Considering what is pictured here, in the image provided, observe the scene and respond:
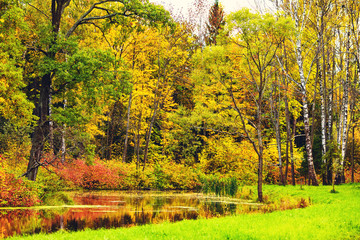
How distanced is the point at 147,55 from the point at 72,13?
314 inches

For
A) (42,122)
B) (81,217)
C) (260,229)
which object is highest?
(42,122)

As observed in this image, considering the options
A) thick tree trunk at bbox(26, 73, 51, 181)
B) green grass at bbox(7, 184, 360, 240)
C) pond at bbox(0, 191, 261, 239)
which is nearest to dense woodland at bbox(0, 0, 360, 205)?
thick tree trunk at bbox(26, 73, 51, 181)

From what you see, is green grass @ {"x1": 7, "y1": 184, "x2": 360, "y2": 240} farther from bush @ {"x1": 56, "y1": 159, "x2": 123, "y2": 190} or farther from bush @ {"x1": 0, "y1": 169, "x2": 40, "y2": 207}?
bush @ {"x1": 56, "y1": 159, "x2": 123, "y2": 190}

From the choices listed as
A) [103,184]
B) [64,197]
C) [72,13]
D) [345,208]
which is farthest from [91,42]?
[345,208]

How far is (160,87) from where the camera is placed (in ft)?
115

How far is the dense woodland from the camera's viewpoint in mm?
16188

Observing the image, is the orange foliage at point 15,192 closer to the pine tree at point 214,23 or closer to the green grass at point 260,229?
the green grass at point 260,229

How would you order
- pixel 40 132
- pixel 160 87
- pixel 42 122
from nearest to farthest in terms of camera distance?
pixel 42 122 < pixel 40 132 < pixel 160 87

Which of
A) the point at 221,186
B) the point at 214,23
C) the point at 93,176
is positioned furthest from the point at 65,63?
the point at 214,23

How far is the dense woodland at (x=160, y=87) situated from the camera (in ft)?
53.1

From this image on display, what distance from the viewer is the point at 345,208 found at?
1236 cm

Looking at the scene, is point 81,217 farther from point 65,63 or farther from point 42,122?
point 65,63

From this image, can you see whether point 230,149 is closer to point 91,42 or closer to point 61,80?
point 91,42

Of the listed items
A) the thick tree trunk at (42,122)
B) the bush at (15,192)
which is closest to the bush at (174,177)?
the thick tree trunk at (42,122)
